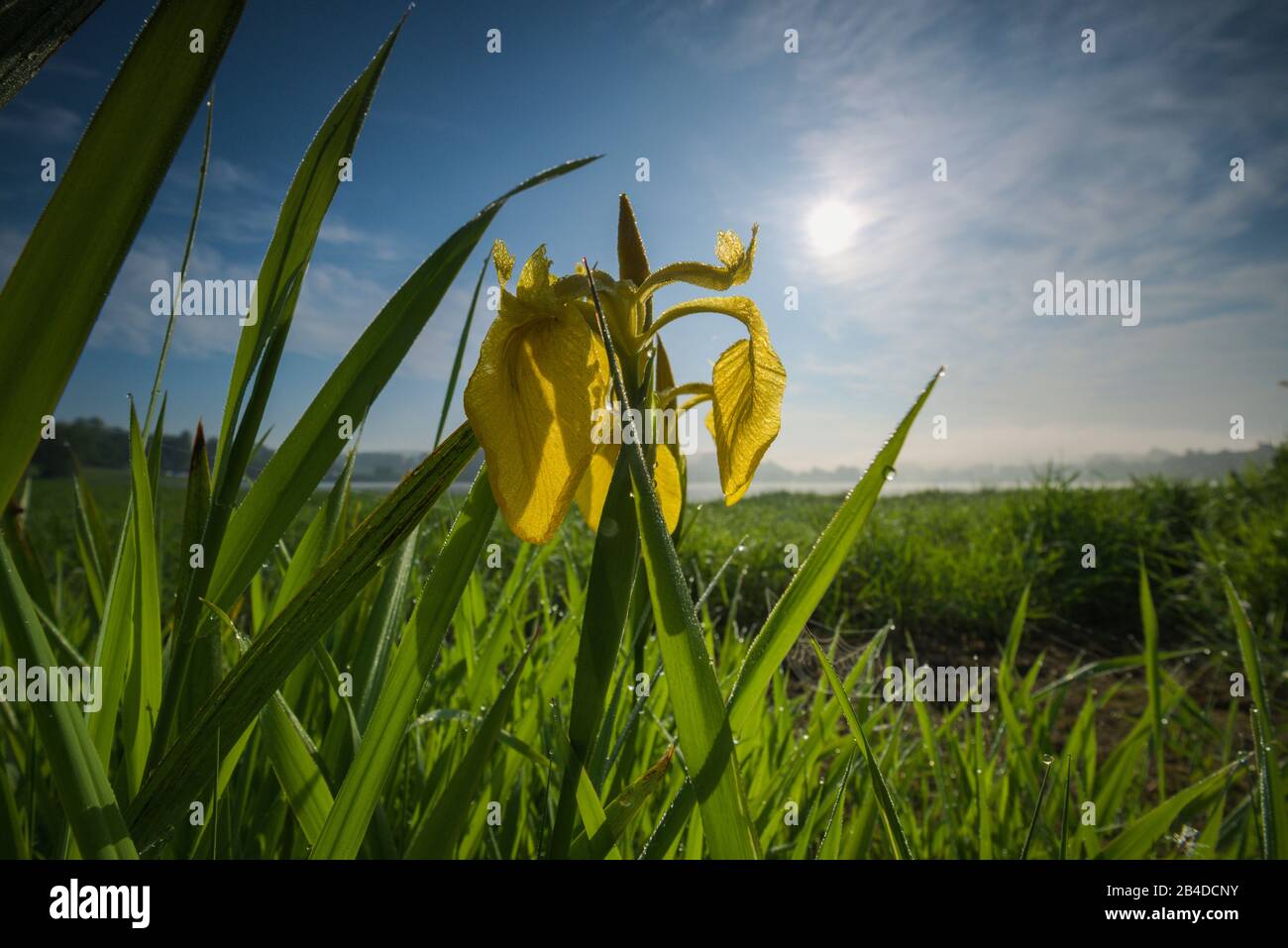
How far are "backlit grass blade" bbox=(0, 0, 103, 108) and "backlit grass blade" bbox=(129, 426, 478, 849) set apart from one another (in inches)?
10.1

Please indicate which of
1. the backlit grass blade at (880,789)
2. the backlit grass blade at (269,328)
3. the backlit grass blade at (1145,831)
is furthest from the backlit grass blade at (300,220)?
the backlit grass blade at (1145,831)

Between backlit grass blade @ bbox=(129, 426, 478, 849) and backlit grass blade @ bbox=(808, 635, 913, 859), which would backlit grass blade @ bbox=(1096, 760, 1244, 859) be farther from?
backlit grass blade @ bbox=(129, 426, 478, 849)

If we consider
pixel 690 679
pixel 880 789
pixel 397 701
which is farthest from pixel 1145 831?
pixel 397 701

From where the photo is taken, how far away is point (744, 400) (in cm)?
68

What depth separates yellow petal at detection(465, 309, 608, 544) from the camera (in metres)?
0.52

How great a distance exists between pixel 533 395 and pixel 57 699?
0.35 m

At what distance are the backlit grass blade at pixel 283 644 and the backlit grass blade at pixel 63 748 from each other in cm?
4

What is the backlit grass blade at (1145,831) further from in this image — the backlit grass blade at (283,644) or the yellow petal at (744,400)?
the backlit grass blade at (283,644)

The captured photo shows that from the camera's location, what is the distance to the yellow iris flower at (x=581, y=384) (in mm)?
532

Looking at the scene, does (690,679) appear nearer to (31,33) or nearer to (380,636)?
(31,33)

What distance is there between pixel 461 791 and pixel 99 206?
434mm
